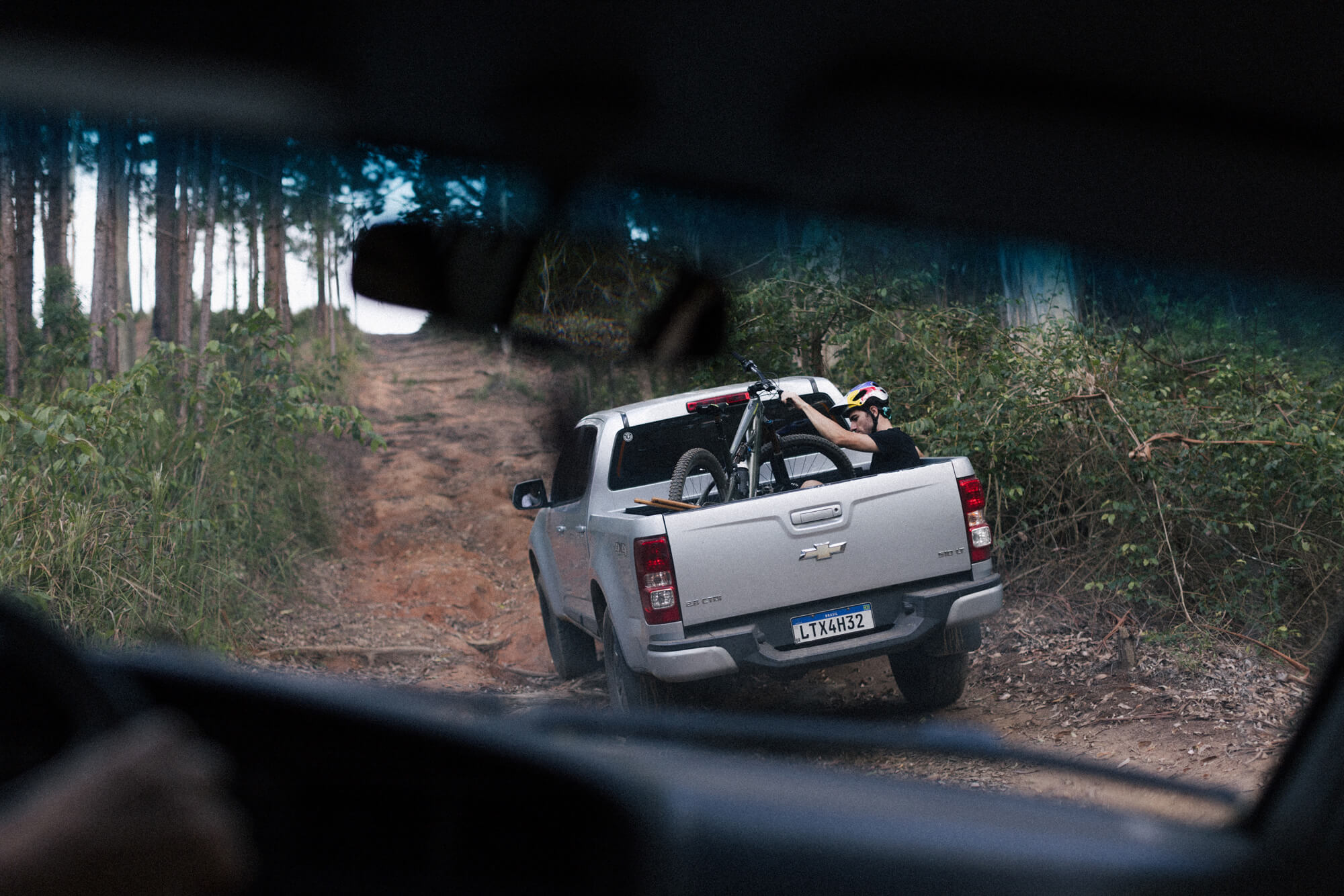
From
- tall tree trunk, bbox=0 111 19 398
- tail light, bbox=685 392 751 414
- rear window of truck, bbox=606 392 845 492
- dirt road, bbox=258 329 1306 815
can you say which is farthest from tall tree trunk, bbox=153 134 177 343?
tail light, bbox=685 392 751 414

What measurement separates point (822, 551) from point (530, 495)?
2.54m

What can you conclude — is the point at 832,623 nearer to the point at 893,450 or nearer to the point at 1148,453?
the point at 893,450

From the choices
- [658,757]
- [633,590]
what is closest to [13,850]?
[658,757]

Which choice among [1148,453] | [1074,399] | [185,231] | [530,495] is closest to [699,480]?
[530,495]

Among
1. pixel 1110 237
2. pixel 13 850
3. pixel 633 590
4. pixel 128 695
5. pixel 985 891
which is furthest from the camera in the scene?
pixel 1110 237

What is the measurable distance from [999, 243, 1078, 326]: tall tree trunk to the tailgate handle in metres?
4.31

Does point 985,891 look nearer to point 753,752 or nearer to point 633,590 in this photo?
point 753,752

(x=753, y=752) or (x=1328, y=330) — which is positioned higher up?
(x=1328, y=330)

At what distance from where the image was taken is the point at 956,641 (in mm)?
5250

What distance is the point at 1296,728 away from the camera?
159cm

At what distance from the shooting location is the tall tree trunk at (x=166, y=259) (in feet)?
39.0

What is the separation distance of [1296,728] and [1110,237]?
599 cm

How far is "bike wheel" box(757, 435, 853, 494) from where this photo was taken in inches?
243

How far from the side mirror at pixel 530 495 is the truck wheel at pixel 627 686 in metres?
1.43
